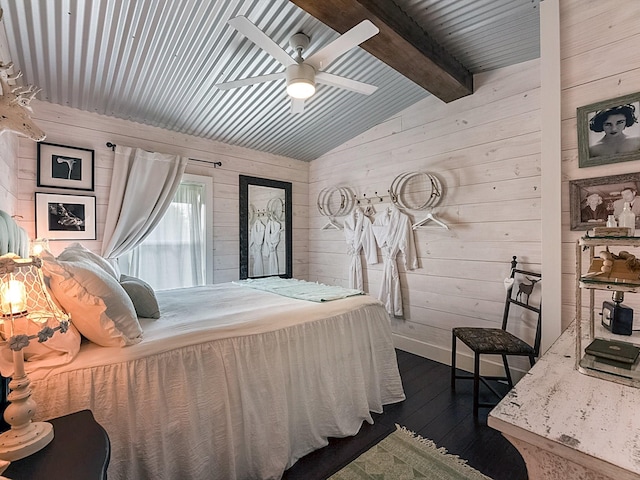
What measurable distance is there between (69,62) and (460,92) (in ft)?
10.5

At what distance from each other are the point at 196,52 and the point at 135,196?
151 cm

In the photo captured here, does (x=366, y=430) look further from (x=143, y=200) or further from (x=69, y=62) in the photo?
(x=69, y=62)

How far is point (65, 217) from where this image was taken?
2.64m

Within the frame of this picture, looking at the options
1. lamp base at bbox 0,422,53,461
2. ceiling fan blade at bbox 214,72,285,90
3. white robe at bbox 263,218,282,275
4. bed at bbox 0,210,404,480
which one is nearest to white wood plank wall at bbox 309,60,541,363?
bed at bbox 0,210,404,480

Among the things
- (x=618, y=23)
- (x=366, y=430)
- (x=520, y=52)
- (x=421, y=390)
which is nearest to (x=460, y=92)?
(x=520, y=52)

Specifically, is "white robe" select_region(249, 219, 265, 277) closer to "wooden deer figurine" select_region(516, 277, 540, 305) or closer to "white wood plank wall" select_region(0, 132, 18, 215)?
"white wood plank wall" select_region(0, 132, 18, 215)

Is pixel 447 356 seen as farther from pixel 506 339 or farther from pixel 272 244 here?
pixel 272 244

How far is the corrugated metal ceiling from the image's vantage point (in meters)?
1.85

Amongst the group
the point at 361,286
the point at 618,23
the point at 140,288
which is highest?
the point at 618,23

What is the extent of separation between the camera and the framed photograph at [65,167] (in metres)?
2.54

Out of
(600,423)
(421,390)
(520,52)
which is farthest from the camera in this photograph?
(421,390)

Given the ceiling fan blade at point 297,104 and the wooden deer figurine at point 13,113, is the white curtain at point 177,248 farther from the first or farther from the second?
the wooden deer figurine at point 13,113

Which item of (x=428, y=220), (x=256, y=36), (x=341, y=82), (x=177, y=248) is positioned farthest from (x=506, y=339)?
(x=177, y=248)

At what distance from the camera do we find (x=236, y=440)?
5.23ft
